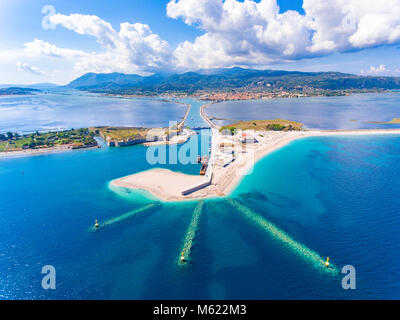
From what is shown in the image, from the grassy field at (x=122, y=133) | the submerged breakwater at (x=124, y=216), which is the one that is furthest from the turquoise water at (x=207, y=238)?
the grassy field at (x=122, y=133)

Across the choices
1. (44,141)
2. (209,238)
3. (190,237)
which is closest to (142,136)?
(44,141)

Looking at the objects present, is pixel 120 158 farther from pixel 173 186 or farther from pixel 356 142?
pixel 356 142

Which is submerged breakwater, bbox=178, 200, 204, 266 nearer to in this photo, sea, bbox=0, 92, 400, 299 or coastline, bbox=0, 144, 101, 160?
sea, bbox=0, 92, 400, 299

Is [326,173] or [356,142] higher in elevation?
[356,142]

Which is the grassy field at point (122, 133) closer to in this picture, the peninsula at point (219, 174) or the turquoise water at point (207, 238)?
the peninsula at point (219, 174)

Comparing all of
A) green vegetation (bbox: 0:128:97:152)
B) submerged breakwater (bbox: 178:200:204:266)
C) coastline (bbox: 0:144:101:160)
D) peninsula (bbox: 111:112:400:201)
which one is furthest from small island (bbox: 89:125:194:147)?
submerged breakwater (bbox: 178:200:204:266)

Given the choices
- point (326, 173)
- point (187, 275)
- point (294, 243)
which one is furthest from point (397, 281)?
point (326, 173)
